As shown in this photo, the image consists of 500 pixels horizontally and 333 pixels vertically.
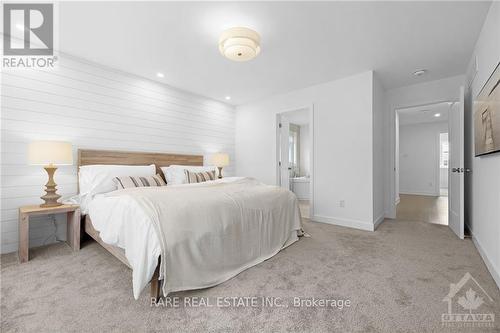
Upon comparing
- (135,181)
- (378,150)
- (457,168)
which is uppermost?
(378,150)

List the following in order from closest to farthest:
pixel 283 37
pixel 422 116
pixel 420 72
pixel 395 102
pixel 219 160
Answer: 1. pixel 283 37
2. pixel 420 72
3. pixel 395 102
4. pixel 219 160
5. pixel 422 116

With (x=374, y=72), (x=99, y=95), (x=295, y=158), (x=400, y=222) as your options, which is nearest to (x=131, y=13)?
(x=99, y=95)

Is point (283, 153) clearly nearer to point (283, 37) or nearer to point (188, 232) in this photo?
point (283, 37)

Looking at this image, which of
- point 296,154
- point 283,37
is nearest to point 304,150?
point 296,154

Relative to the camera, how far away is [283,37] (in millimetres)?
2551

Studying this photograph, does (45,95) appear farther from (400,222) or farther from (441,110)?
(441,110)

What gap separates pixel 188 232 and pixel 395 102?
14.5ft

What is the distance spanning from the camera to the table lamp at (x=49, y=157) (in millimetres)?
2416

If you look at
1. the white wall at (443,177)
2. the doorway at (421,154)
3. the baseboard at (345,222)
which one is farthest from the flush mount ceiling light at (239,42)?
the white wall at (443,177)

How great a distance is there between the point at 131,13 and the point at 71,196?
2.39 metres

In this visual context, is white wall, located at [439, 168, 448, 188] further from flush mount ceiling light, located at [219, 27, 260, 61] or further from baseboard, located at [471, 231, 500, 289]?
flush mount ceiling light, located at [219, 27, 260, 61]

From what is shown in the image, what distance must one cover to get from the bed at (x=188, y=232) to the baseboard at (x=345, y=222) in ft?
4.75

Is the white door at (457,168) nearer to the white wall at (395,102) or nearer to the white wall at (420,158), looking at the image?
the white wall at (395,102)

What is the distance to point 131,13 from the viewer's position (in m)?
2.18
